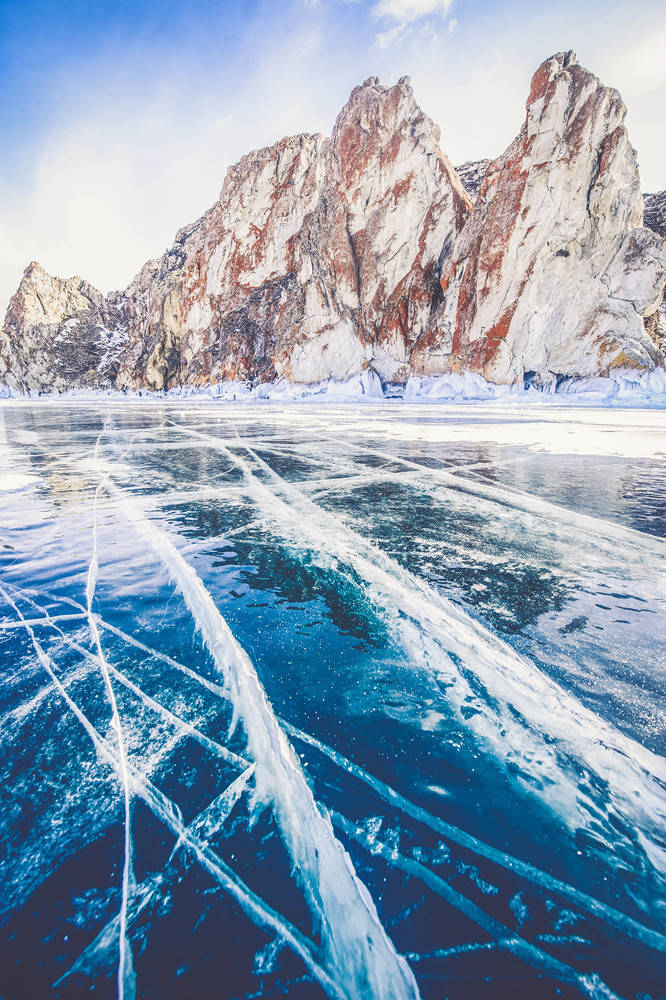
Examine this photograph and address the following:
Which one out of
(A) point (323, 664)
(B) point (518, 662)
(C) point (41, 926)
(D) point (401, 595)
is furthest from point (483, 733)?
(C) point (41, 926)

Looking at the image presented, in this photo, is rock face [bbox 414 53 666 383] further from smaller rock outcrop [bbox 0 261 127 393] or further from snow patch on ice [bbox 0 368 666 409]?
smaller rock outcrop [bbox 0 261 127 393]

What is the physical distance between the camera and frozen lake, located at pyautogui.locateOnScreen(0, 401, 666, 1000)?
814mm

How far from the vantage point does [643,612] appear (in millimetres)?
2023

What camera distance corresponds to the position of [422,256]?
2808 cm

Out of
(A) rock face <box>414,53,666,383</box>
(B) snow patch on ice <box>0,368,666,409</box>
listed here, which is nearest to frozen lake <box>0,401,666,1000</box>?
(B) snow patch on ice <box>0,368,666,409</box>

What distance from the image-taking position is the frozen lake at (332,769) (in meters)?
0.81

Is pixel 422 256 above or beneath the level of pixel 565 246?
above

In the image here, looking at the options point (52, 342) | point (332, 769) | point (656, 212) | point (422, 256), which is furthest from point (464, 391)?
point (52, 342)

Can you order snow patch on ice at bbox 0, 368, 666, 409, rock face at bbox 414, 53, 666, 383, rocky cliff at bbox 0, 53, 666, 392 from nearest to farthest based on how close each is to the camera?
snow patch on ice at bbox 0, 368, 666, 409 < rock face at bbox 414, 53, 666, 383 < rocky cliff at bbox 0, 53, 666, 392

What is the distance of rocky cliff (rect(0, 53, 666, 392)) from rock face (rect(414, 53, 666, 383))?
0.08 meters

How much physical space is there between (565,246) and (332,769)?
29.3 meters

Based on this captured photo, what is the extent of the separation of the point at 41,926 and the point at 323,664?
1006 millimetres

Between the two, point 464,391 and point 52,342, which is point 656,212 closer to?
point 464,391

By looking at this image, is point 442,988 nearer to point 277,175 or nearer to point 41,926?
point 41,926
